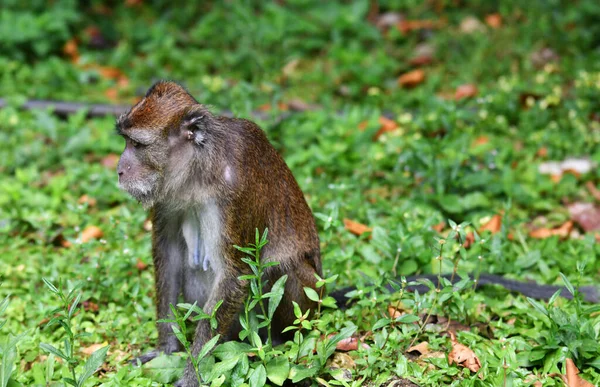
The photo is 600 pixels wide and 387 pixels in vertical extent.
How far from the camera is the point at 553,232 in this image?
573cm

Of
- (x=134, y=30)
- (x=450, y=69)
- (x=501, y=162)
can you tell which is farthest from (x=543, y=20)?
(x=134, y=30)

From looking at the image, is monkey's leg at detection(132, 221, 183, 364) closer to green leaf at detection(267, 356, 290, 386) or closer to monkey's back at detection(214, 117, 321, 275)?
monkey's back at detection(214, 117, 321, 275)

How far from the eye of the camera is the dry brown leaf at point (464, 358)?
4160mm

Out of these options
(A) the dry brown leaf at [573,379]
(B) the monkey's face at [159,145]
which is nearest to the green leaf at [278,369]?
(B) the monkey's face at [159,145]

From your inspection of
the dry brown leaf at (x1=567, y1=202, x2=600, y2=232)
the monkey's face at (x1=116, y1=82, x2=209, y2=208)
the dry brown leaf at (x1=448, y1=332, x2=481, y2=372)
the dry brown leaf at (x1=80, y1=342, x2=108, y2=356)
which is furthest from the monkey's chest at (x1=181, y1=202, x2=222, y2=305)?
the dry brown leaf at (x1=567, y1=202, x2=600, y2=232)

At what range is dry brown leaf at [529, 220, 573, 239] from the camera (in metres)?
5.71

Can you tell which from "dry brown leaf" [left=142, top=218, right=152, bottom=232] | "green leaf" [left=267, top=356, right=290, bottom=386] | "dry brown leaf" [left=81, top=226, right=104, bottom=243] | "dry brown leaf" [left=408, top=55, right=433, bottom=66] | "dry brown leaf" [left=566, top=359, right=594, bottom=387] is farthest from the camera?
"dry brown leaf" [left=408, top=55, right=433, bottom=66]

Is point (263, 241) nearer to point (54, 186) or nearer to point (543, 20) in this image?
point (54, 186)

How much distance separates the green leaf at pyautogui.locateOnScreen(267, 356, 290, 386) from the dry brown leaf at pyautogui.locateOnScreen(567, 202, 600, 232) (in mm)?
2873

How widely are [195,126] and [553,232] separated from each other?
9.72 ft

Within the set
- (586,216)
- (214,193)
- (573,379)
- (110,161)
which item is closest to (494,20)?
(586,216)

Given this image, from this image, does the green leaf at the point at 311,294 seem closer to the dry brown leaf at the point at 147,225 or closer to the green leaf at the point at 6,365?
the green leaf at the point at 6,365

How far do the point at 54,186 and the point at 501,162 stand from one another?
3636mm

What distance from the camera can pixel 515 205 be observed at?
20.2 ft
